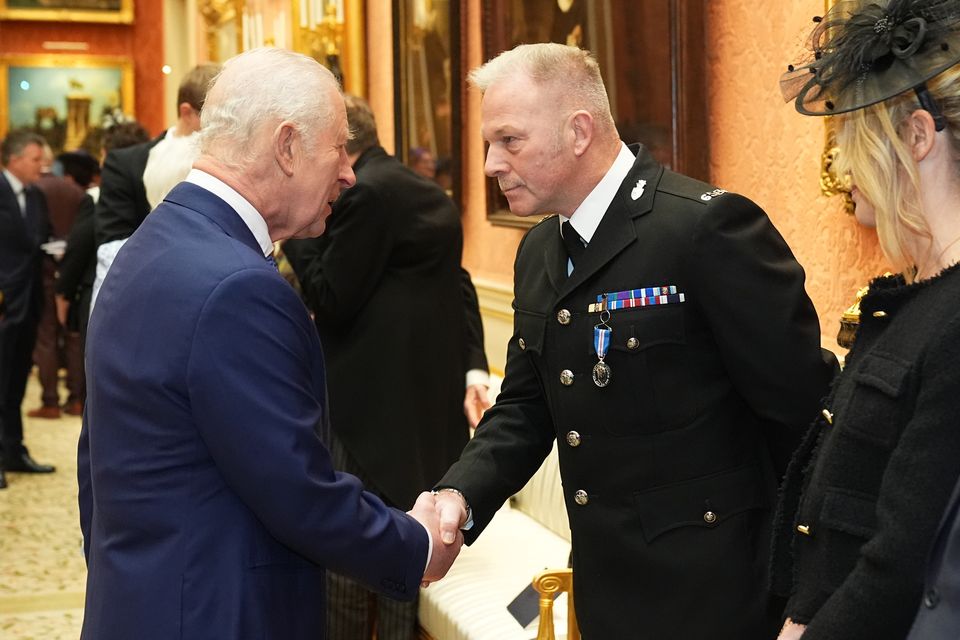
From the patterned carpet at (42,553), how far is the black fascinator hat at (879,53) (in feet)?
13.9

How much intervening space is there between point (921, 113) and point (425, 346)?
8.65 feet

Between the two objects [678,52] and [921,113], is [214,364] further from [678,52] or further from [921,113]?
[678,52]

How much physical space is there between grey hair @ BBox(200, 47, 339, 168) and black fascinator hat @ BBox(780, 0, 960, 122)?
83 centimetres

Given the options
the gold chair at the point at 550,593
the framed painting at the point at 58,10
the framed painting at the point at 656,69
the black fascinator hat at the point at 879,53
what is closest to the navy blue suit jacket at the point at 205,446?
the black fascinator hat at the point at 879,53

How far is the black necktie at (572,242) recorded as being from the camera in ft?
7.86

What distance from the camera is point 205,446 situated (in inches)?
75.2

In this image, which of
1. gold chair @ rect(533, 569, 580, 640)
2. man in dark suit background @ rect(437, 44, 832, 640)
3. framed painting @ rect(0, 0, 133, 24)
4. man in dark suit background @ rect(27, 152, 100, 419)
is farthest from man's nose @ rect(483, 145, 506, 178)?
framed painting @ rect(0, 0, 133, 24)

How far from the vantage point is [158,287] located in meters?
1.91

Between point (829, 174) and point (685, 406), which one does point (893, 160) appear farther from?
point (829, 174)

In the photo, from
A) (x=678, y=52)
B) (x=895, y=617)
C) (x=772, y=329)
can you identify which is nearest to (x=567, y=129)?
(x=772, y=329)

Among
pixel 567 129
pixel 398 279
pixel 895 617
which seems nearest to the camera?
pixel 895 617

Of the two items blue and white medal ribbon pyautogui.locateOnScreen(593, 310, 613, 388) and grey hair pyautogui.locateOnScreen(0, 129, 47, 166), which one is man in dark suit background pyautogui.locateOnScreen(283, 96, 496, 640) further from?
grey hair pyautogui.locateOnScreen(0, 129, 47, 166)

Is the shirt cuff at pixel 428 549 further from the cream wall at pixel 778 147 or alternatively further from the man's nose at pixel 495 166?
the cream wall at pixel 778 147

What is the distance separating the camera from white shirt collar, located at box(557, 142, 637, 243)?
2.38 meters
